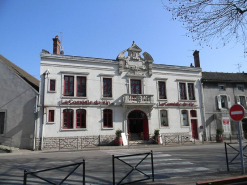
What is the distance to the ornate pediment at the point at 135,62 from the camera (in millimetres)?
22422

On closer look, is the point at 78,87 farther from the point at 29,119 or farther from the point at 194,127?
the point at 194,127

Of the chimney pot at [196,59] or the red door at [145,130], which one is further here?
the chimney pot at [196,59]

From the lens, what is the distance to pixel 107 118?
20.9 metres

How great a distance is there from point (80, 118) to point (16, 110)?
5.89 m

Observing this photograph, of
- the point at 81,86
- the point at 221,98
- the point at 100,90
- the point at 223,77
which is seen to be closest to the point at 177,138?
the point at 221,98

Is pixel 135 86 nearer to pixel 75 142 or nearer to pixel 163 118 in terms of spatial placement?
pixel 163 118

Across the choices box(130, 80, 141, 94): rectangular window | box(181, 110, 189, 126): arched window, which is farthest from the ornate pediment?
box(181, 110, 189, 126): arched window

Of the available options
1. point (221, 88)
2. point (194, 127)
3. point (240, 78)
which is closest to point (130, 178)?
point (194, 127)

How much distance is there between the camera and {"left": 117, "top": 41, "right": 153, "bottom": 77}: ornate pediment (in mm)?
22422

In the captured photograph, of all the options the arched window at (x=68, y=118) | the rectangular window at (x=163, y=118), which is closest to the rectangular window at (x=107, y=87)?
the arched window at (x=68, y=118)

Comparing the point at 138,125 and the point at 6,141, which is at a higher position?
the point at 138,125

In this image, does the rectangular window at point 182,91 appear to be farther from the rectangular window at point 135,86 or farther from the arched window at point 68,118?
the arched window at point 68,118

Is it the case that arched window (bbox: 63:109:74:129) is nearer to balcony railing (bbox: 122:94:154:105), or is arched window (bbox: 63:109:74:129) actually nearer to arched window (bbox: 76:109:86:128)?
arched window (bbox: 76:109:86:128)

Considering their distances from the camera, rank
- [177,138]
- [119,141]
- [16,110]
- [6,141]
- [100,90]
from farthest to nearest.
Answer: [177,138] → [100,90] → [119,141] → [16,110] → [6,141]
